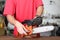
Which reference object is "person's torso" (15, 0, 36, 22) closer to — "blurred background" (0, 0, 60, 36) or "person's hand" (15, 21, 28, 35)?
"person's hand" (15, 21, 28, 35)

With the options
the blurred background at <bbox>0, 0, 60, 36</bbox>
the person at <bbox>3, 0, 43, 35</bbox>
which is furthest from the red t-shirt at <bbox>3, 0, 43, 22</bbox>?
the blurred background at <bbox>0, 0, 60, 36</bbox>

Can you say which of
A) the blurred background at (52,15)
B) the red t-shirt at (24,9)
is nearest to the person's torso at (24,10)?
the red t-shirt at (24,9)

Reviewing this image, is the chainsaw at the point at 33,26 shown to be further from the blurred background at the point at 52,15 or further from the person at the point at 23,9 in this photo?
the blurred background at the point at 52,15

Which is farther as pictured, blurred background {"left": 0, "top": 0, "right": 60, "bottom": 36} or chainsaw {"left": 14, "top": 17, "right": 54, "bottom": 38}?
blurred background {"left": 0, "top": 0, "right": 60, "bottom": 36}

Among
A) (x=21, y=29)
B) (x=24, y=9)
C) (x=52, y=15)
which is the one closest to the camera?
(x=21, y=29)

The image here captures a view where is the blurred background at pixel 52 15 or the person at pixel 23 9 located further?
the blurred background at pixel 52 15

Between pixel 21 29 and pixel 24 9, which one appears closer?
pixel 21 29

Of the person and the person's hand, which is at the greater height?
the person

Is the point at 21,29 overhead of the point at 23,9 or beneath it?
beneath

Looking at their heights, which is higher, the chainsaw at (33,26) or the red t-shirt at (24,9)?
the red t-shirt at (24,9)

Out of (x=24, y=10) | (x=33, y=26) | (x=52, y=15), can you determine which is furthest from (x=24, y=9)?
(x=52, y=15)

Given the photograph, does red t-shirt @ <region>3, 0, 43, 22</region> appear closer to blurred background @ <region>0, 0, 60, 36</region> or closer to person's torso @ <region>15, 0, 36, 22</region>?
person's torso @ <region>15, 0, 36, 22</region>

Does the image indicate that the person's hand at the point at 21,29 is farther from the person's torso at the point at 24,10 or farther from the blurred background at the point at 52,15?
the blurred background at the point at 52,15

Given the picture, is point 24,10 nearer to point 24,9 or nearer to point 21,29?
point 24,9
